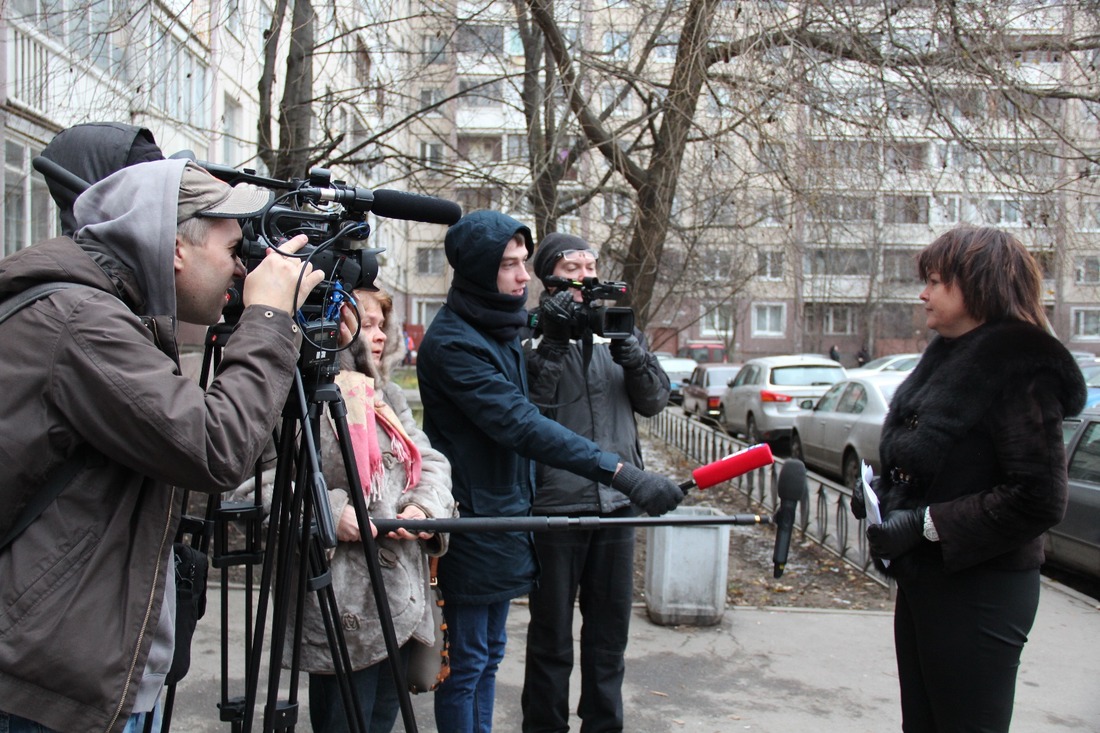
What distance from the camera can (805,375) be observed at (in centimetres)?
1659

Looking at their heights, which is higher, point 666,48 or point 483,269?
point 666,48

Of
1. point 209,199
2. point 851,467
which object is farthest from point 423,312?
point 209,199

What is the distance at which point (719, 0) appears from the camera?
19.4 ft

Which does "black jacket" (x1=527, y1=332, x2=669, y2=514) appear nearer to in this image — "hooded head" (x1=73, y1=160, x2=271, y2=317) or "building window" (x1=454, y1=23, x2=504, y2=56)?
"hooded head" (x1=73, y1=160, x2=271, y2=317)

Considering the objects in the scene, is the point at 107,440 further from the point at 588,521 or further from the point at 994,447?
the point at 994,447

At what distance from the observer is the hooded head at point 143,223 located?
66.4 inches

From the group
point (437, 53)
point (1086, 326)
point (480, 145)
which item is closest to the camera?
point (437, 53)

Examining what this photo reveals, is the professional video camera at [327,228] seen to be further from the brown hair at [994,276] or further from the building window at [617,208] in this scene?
the building window at [617,208]

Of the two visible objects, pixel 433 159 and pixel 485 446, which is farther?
pixel 433 159

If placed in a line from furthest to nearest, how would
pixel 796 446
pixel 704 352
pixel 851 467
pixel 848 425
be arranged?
pixel 704 352 → pixel 796 446 → pixel 848 425 → pixel 851 467

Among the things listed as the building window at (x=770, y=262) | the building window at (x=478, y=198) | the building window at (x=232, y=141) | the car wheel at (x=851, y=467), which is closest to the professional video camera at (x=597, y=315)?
the building window at (x=478, y=198)

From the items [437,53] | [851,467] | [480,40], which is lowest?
[851,467]

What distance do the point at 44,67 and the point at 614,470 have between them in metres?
5.02

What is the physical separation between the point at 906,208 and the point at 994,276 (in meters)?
4.58
